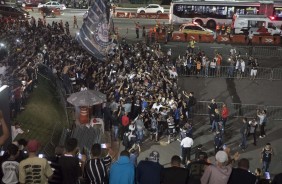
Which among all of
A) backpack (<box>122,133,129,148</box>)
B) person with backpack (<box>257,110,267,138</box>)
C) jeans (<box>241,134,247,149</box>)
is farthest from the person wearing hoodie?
person with backpack (<box>257,110,267,138</box>)

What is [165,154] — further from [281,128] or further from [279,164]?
[281,128]

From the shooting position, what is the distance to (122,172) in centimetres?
859

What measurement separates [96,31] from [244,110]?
8.92 m

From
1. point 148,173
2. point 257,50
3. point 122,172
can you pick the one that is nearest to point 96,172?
point 122,172

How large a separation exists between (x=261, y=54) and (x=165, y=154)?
19.2 metres

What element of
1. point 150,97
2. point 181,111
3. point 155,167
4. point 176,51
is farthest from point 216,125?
point 176,51

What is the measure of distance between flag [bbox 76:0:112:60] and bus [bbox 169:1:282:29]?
23.4m

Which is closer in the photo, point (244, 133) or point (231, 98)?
point (244, 133)

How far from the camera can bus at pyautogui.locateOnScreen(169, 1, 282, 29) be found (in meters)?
41.9

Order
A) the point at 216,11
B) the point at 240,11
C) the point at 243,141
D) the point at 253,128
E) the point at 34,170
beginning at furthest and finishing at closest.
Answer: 1. the point at 216,11
2. the point at 240,11
3. the point at 253,128
4. the point at 243,141
5. the point at 34,170

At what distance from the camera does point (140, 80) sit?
22125mm

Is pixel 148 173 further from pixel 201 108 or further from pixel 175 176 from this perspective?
pixel 201 108

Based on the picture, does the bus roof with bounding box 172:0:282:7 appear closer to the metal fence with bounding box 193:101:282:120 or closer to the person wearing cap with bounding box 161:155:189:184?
the metal fence with bounding box 193:101:282:120

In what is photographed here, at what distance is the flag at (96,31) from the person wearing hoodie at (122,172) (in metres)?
11.3
